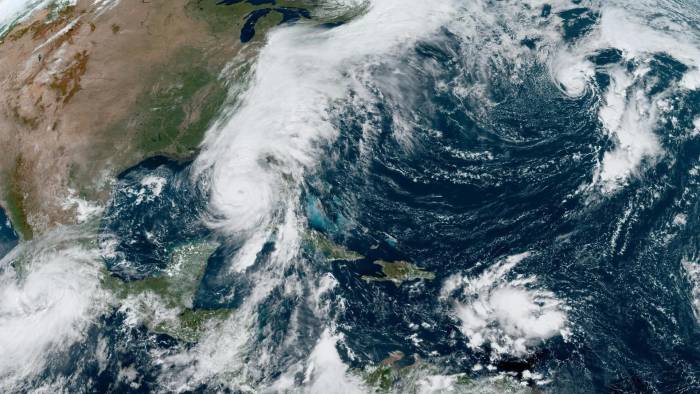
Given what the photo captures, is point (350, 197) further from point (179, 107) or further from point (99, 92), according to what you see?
point (99, 92)

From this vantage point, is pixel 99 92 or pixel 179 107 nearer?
pixel 179 107

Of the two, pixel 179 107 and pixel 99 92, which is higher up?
pixel 99 92

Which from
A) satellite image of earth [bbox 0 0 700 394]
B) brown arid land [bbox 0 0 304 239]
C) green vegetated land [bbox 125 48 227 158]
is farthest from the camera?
green vegetated land [bbox 125 48 227 158]

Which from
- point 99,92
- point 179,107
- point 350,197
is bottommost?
point 350,197

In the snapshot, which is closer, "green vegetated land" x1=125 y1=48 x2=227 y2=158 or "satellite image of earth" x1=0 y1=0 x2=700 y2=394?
"satellite image of earth" x1=0 y1=0 x2=700 y2=394

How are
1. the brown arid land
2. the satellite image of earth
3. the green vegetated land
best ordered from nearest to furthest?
the satellite image of earth
the brown arid land
the green vegetated land

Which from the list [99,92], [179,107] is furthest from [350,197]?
[99,92]
